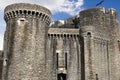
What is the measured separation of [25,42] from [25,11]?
9.83 feet

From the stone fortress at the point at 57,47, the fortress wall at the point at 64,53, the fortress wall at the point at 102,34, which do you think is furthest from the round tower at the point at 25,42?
the fortress wall at the point at 102,34

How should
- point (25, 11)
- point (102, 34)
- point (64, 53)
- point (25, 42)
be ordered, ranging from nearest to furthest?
point (25, 42), point (25, 11), point (64, 53), point (102, 34)

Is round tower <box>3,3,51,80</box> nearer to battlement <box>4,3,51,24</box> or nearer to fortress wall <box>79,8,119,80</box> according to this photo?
battlement <box>4,3,51,24</box>

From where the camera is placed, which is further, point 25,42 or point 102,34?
point 102,34

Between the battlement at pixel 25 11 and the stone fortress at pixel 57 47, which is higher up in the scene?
the battlement at pixel 25 11

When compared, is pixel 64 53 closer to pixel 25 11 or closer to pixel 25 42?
pixel 25 42

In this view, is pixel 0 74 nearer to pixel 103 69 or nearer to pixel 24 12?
pixel 24 12

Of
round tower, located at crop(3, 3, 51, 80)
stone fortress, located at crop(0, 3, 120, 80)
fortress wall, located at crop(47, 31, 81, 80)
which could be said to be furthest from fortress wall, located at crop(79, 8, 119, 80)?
A: round tower, located at crop(3, 3, 51, 80)

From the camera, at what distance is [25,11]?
89.1 feet

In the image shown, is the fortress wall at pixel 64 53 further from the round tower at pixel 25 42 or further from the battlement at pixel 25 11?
the battlement at pixel 25 11

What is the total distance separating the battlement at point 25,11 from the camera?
27.2 meters

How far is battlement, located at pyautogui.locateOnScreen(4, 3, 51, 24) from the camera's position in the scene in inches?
1070

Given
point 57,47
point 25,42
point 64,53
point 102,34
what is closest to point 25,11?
point 25,42

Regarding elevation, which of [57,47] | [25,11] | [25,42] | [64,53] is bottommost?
[64,53]
